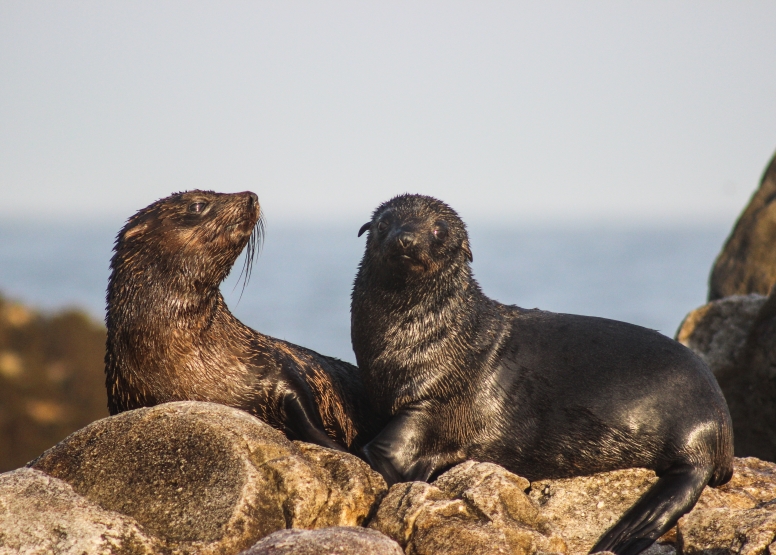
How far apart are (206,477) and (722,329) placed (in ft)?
20.2

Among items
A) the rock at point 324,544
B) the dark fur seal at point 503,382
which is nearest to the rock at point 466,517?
the rock at point 324,544

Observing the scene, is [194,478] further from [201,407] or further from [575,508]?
[575,508]

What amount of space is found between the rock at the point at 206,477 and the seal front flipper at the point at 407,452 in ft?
2.50

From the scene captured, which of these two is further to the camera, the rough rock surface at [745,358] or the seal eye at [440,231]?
the rough rock surface at [745,358]

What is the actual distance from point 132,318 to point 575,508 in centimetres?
345

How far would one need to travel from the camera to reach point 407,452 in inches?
264

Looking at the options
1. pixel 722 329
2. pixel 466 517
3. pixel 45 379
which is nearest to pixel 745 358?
pixel 722 329

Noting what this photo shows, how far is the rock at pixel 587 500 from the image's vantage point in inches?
246

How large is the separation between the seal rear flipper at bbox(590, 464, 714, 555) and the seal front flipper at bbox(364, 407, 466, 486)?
1262 mm

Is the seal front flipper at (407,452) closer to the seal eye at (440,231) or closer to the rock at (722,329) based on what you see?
the seal eye at (440,231)

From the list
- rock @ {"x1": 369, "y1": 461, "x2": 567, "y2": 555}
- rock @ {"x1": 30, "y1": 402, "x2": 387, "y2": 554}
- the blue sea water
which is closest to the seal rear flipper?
rock @ {"x1": 369, "y1": 461, "x2": 567, "y2": 555}

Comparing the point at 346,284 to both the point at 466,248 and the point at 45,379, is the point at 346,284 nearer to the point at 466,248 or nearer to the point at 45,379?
the point at 45,379

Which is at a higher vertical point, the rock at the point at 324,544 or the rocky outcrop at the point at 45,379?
the rock at the point at 324,544

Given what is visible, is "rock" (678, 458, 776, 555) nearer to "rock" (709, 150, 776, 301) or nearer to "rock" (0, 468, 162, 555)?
"rock" (0, 468, 162, 555)
